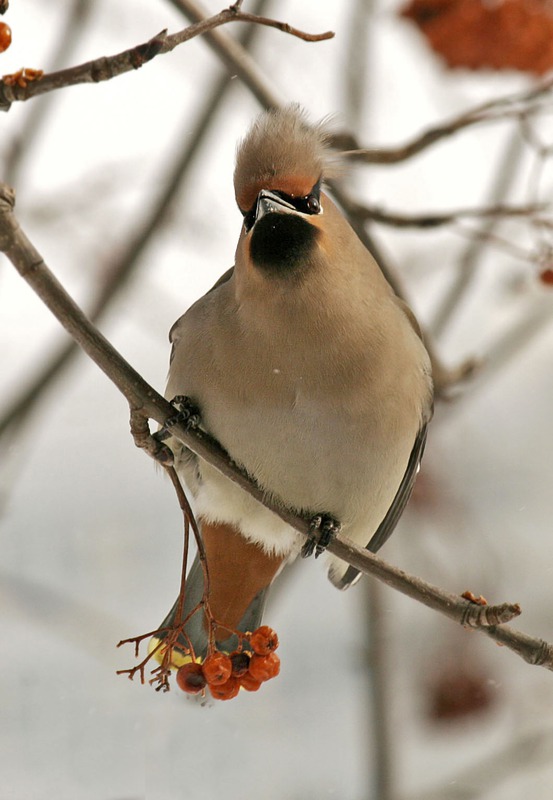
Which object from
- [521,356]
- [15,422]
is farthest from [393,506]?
[521,356]

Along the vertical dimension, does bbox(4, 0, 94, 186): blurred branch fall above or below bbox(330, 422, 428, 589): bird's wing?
above

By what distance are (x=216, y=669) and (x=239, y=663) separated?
0.23 ft

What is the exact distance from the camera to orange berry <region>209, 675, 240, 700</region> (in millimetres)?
1716

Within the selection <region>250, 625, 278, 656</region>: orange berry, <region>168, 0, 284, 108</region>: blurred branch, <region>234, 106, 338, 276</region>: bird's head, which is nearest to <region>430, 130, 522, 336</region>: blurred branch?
<region>168, 0, 284, 108</region>: blurred branch

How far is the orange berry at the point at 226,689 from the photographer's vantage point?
1716 millimetres

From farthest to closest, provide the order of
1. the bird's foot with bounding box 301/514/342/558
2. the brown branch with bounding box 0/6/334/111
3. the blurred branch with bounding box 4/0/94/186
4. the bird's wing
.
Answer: the blurred branch with bounding box 4/0/94/186, the bird's wing, the bird's foot with bounding box 301/514/342/558, the brown branch with bounding box 0/6/334/111

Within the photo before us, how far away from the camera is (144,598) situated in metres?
3.56

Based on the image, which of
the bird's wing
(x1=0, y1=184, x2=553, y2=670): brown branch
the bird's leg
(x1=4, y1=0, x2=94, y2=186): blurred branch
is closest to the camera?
(x1=0, y1=184, x2=553, y2=670): brown branch

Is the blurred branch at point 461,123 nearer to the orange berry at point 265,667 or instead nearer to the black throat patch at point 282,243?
the black throat patch at point 282,243

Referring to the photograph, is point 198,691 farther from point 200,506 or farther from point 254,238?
point 254,238

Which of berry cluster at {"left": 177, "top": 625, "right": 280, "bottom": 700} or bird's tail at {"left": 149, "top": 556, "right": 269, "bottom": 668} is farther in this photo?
bird's tail at {"left": 149, "top": 556, "right": 269, "bottom": 668}

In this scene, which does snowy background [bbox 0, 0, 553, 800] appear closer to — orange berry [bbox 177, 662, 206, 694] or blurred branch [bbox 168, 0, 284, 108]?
blurred branch [bbox 168, 0, 284, 108]

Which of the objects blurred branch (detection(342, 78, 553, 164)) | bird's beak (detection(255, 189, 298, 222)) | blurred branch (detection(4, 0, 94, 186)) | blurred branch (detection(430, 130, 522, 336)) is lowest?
bird's beak (detection(255, 189, 298, 222))

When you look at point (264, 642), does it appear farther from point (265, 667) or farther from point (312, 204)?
point (312, 204)
